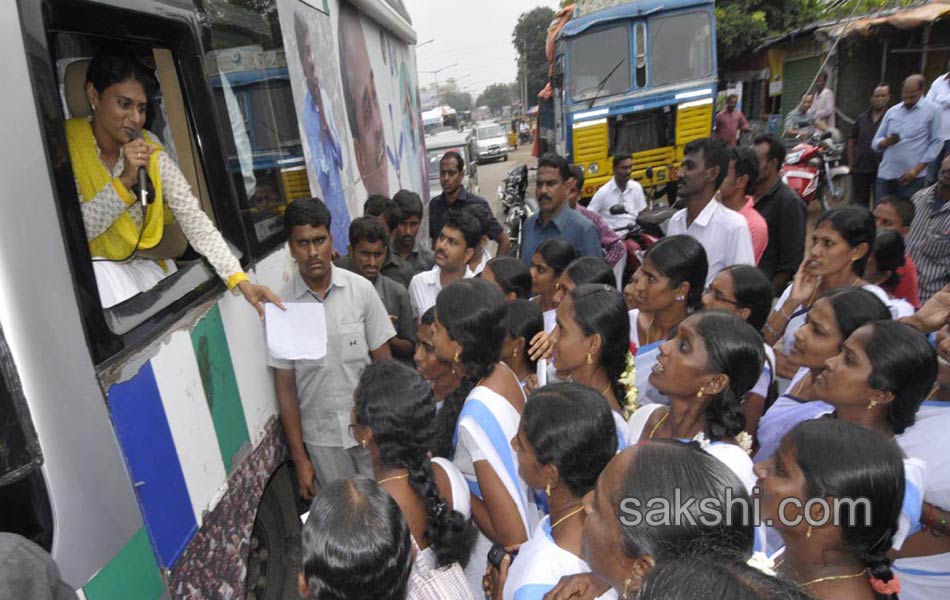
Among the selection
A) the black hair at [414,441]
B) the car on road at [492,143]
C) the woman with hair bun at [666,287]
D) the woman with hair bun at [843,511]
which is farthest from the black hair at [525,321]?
the car on road at [492,143]

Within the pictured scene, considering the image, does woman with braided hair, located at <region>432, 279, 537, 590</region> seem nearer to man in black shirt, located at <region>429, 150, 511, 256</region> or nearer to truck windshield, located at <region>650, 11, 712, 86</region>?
man in black shirt, located at <region>429, 150, 511, 256</region>

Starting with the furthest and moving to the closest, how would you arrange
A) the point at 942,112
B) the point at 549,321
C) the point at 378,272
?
the point at 942,112, the point at 378,272, the point at 549,321

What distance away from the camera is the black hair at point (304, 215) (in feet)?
8.06

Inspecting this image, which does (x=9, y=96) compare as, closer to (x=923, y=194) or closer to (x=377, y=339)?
(x=377, y=339)

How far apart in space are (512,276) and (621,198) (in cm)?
332

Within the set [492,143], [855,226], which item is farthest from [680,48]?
[492,143]

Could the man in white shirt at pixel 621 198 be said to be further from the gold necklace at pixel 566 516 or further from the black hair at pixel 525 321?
the gold necklace at pixel 566 516

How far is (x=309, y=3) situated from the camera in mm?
3469

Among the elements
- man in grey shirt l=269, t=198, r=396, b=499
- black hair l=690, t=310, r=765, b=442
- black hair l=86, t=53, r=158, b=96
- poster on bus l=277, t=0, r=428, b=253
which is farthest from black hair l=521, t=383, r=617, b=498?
poster on bus l=277, t=0, r=428, b=253

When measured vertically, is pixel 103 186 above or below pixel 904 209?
above

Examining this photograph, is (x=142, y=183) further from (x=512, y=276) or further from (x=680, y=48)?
(x=680, y=48)

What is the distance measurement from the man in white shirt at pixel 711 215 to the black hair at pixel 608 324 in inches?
51.7

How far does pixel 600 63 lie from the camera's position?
920cm

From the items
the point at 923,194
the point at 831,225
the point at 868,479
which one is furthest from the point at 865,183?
the point at 868,479
